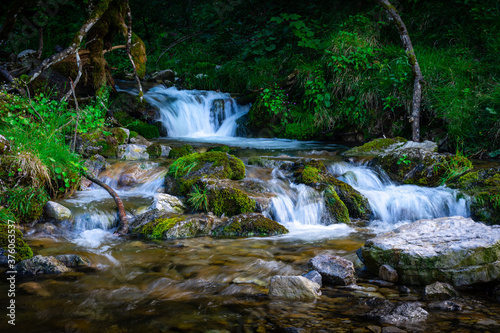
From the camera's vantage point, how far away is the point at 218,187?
5.31m

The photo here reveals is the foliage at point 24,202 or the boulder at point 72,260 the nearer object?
the boulder at point 72,260

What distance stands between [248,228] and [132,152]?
3.67 meters

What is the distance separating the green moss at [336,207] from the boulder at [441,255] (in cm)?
187

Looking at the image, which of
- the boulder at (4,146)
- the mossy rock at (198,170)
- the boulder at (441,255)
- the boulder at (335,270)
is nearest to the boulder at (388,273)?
the boulder at (441,255)

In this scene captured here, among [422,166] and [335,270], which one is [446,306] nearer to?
[335,270]

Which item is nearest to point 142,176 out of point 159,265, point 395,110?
point 159,265

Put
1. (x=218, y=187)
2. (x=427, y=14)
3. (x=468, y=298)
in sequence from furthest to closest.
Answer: (x=427, y=14) < (x=218, y=187) < (x=468, y=298)

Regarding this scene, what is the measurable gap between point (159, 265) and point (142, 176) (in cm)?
299

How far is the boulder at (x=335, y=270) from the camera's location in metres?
3.11

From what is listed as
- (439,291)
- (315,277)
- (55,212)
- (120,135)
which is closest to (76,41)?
(120,135)

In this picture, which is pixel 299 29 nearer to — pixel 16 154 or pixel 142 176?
pixel 142 176

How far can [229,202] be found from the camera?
17.1 ft

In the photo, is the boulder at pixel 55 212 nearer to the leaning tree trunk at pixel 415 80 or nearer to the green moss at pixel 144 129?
the green moss at pixel 144 129

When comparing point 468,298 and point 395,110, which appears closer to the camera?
point 468,298
